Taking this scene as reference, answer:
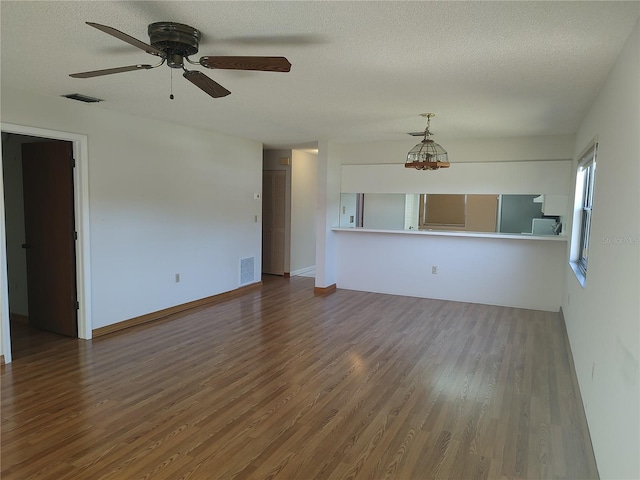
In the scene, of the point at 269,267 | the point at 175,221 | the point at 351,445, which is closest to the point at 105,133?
the point at 175,221

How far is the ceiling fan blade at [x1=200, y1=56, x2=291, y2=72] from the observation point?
6.88 ft

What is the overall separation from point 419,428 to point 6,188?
16.4 feet

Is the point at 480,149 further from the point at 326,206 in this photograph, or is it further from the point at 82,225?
the point at 82,225

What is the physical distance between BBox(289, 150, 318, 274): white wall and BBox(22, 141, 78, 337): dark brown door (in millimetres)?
4225

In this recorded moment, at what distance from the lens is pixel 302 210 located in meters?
8.30

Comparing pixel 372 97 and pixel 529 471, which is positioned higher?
pixel 372 97

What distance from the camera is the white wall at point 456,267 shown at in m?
5.64

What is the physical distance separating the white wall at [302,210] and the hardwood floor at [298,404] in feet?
11.0

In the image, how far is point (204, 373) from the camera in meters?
3.50

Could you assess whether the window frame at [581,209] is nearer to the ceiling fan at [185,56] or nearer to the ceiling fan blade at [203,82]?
the ceiling fan at [185,56]

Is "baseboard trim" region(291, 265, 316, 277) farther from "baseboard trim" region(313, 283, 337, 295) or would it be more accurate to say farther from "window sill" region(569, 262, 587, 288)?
"window sill" region(569, 262, 587, 288)

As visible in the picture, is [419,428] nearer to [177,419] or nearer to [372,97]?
[177,419]

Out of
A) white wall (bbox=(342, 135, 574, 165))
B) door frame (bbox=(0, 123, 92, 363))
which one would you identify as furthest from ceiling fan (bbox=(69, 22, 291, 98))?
white wall (bbox=(342, 135, 574, 165))

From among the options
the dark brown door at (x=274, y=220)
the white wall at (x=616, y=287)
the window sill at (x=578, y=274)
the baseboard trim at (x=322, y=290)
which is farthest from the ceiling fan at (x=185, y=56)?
the dark brown door at (x=274, y=220)
